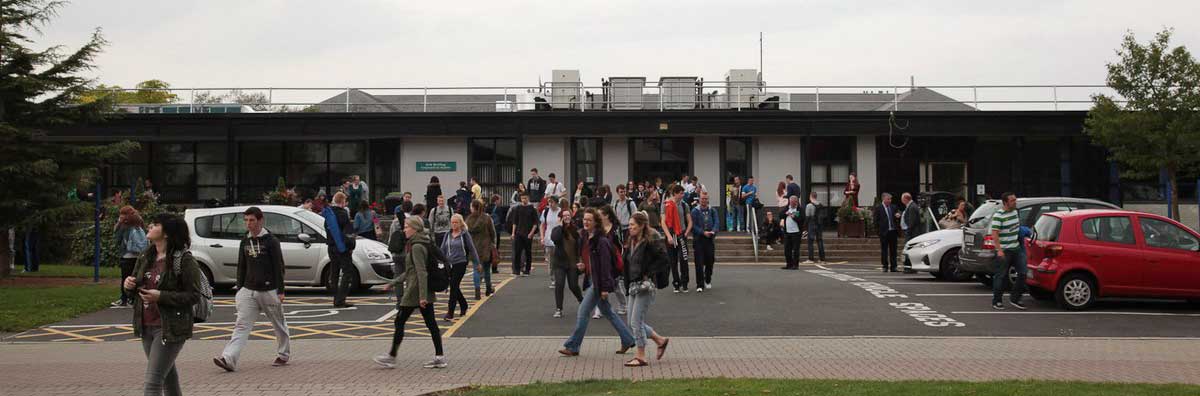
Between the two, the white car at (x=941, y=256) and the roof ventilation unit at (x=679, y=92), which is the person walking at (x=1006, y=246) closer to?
the white car at (x=941, y=256)

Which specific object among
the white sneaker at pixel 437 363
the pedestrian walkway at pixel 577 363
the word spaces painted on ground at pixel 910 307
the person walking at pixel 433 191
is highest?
the person walking at pixel 433 191

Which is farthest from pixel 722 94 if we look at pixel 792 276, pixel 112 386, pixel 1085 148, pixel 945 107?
pixel 112 386

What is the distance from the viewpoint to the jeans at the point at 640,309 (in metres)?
9.46

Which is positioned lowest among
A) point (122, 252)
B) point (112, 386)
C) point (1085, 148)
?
point (112, 386)

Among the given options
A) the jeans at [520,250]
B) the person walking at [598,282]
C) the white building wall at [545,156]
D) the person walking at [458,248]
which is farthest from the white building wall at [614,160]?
the person walking at [598,282]

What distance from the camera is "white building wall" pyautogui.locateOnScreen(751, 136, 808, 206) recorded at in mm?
29734

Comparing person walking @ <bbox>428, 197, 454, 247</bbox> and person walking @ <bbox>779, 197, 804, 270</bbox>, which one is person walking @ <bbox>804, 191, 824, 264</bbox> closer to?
person walking @ <bbox>779, 197, 804, 270</bbox>

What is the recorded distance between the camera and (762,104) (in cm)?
3041

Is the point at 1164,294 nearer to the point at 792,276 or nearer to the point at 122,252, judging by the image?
the point at 792,276

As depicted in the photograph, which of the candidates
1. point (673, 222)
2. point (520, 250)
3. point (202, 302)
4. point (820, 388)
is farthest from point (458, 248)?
point (820, 388)

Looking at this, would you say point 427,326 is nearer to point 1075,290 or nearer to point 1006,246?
point 1006,246

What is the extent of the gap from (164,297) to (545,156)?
76.5ft

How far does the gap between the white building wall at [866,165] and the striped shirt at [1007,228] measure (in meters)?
16.7

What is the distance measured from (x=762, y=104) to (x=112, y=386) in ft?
79.2
